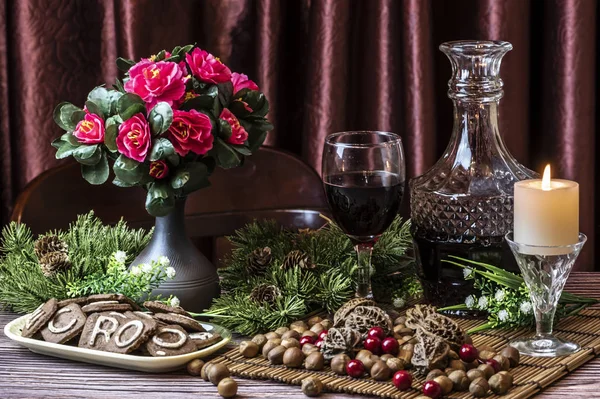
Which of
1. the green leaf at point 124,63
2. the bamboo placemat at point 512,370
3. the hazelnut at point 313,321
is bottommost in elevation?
the bamboo placemat at point 512,370

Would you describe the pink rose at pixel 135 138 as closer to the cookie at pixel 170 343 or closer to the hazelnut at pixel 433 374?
the cookie at pixel 170 343

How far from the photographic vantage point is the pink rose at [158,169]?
3.91ft

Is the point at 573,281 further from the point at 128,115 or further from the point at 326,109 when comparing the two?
the point at 326,109

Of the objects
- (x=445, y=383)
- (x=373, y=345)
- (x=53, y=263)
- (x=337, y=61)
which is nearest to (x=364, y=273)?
(x=373, y=345)

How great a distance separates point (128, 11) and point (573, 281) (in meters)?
1.10

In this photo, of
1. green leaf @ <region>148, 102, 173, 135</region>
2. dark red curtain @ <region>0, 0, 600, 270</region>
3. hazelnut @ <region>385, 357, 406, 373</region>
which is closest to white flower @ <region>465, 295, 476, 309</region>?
hazelnut @ <region>385, 357, 406, 373</region>

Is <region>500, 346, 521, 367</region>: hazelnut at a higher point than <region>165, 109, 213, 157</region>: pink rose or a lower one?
lower

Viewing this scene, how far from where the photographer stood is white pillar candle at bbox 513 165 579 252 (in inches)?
42.0

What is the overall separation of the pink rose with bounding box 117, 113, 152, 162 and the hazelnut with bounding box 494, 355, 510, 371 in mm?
472

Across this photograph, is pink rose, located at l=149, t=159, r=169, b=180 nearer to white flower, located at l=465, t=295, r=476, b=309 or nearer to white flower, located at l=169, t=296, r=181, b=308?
white flower, located at l=169, t=296, r=181, b=308

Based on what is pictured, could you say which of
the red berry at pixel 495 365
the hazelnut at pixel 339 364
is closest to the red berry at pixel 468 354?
the red berry at pixel 495 365

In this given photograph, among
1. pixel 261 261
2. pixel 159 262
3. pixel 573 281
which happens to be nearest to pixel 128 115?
pixel 159 262

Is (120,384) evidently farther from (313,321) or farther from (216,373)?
(313,321)

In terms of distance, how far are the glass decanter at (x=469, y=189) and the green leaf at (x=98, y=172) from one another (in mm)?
414
